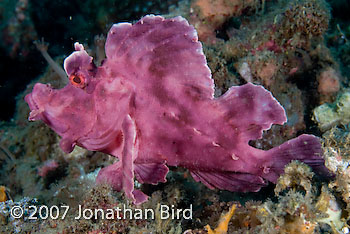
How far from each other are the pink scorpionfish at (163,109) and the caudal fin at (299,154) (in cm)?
1

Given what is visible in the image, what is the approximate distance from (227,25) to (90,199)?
454cm

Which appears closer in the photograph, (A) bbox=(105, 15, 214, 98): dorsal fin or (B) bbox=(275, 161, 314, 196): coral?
(B) bbox=(275, 161, 314, 196): coral

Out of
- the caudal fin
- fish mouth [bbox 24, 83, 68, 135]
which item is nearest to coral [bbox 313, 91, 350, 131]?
the caudal fin

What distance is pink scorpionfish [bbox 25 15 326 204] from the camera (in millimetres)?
3031

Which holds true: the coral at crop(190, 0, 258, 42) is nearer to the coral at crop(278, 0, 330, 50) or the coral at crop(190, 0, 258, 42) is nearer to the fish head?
the coral at crop(278, 0, 330, 50)

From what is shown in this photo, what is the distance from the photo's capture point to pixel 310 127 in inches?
187

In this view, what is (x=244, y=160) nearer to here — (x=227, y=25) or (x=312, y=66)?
(x=312, y=66)

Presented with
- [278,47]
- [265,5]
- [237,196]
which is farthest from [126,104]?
[265,5]

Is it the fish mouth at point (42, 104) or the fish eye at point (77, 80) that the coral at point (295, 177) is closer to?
the fish eye at point (77, 80)

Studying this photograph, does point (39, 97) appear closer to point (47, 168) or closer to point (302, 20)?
point (47, 168)

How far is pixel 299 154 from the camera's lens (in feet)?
10.2

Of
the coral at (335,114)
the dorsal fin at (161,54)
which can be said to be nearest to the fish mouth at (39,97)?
the dorsal fin at (161,54)

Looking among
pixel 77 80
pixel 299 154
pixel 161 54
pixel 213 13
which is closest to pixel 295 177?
pixel 299 154

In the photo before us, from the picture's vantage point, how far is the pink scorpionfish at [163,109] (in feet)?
9.95
